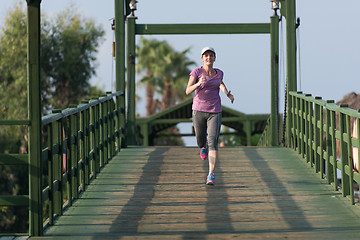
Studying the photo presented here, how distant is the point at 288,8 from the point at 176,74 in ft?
144

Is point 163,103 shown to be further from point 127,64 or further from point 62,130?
point 62,130

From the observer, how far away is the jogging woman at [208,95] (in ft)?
30.1

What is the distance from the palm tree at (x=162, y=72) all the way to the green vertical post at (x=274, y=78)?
136 feet

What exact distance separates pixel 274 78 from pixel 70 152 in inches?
284

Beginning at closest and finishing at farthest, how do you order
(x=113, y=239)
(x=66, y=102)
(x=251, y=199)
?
(x=113, y=239), (x=251, y=199), (x=66, y=102)

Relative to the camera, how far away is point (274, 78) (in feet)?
49.9

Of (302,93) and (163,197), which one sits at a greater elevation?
(302,93)

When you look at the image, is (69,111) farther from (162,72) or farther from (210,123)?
(162,72)

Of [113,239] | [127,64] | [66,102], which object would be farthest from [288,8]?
[66,102]

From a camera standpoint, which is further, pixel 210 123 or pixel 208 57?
pixel 210 123

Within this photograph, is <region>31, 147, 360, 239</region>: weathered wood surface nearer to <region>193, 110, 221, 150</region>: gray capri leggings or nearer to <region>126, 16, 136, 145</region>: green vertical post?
<region>193, 110, 221, 150</region>: gray capri leggings

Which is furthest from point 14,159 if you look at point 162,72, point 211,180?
point 162,72

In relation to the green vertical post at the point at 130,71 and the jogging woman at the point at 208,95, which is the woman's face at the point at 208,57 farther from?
the green vertical post at the point at 130,71

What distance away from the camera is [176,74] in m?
58.0
